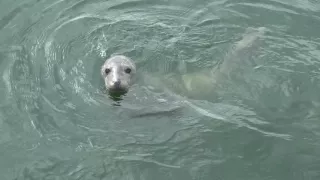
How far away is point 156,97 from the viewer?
334 inches

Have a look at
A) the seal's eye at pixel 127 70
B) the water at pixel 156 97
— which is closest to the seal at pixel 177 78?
the seal's eye at pixel 127 70

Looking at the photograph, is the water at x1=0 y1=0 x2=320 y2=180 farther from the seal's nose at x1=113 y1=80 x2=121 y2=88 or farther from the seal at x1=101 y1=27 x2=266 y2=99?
the seal's nose at x1=113 y1=80 x2=121 y2=88

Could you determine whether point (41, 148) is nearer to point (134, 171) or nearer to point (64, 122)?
point (64, 122)

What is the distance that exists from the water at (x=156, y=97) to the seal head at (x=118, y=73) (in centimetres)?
22

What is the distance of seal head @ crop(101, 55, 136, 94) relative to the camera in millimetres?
8462

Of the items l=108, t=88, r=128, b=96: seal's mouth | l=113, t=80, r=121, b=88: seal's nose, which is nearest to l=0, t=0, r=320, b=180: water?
l=108, t=88, r=128, b=96: seal's mouth

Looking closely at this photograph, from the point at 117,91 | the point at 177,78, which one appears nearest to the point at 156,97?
the point at 117,91

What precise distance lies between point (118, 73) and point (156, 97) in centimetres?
90

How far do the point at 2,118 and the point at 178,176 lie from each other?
11.2 feet

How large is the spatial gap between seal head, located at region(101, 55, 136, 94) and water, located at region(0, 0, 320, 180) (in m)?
0.22

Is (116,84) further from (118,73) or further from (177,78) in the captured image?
(177,78)

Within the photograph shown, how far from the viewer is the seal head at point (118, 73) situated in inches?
333

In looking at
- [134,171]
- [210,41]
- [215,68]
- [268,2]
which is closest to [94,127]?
[134,171]

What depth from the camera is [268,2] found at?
11.4 meters
